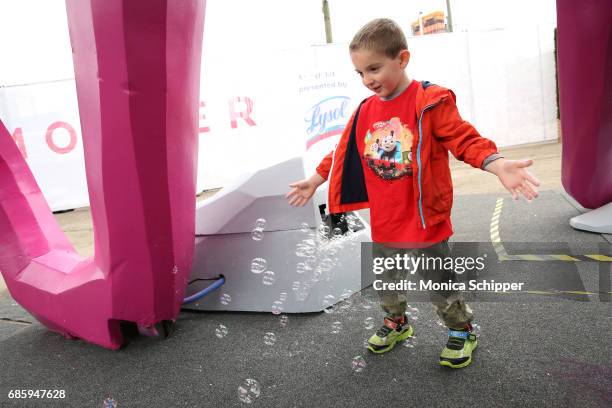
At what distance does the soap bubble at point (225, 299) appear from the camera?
2754 millimetres

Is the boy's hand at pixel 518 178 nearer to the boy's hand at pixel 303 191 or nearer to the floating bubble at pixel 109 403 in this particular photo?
the boy's hand at pixel 303 191

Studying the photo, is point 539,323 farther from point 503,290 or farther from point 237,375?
point 237,375

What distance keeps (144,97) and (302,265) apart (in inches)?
48.9

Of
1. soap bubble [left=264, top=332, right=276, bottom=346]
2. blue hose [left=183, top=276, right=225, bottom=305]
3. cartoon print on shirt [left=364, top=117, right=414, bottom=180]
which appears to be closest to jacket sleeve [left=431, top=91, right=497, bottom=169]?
cartoon print on shirt [left=364, top=117, right=414, bottom=180]

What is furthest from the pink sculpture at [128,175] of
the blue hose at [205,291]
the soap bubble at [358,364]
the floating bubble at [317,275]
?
the soap bubble at [358,364]

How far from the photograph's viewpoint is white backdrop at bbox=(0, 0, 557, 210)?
7.02m

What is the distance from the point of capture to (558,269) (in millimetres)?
2854

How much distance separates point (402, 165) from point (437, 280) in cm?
48

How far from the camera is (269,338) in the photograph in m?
2.37

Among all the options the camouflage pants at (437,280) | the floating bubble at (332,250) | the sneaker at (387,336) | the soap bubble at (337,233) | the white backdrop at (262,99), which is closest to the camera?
the camouflage pants at (437,280)

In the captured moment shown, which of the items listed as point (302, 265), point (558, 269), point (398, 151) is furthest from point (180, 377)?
point (558, 269)

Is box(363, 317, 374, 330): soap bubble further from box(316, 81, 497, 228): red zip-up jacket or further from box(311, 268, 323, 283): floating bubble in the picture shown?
box(316, 81, 497, 228): red zip-up jacket

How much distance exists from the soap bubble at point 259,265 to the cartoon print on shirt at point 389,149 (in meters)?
1.09

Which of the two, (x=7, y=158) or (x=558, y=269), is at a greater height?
(x=7, y=158)
